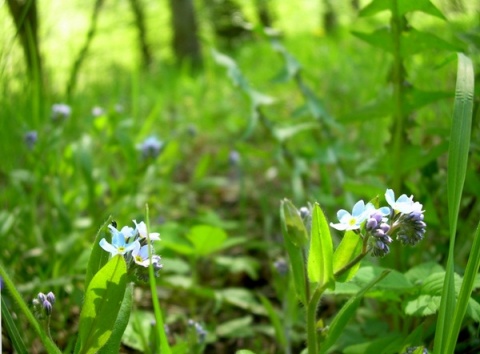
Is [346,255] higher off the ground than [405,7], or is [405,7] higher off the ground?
[405,7]

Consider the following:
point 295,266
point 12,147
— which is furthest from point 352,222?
point 12,147

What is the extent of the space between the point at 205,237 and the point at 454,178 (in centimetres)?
68

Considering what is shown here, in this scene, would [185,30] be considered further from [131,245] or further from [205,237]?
[131,245]

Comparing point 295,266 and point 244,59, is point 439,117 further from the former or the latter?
point 244,59

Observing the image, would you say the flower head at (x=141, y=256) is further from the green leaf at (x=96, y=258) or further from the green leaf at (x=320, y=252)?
the green leaf at (x=320, y=252)

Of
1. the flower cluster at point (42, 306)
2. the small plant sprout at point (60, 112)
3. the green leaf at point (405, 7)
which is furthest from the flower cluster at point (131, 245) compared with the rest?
the small plant sprout at point (60, 112)

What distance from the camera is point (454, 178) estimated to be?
2.58 feet

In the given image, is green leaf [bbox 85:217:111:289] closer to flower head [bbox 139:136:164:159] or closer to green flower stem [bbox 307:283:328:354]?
green flower stem [bbox 307:283:328:354]

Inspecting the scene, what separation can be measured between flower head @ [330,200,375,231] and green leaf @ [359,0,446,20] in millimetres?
434

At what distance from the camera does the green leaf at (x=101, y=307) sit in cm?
78

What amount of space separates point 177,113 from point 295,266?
97.2 inches

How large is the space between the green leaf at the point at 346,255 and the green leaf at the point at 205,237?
1.71 ft

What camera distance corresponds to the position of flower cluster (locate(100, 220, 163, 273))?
2.54ft

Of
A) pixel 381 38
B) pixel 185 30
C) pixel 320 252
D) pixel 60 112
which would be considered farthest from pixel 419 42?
pixel 185 30
